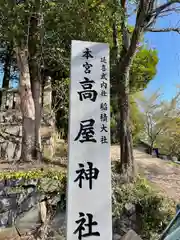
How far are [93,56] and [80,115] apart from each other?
0.77 m

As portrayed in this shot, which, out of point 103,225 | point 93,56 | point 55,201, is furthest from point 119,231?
point 93,56

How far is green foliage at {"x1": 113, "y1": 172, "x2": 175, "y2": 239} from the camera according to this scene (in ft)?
16.2

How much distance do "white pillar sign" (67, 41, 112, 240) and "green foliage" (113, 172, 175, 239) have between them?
8.53 ft

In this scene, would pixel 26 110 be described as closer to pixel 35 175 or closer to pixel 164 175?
pixel 35 175

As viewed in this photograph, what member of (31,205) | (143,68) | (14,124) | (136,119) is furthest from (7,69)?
(136,119)

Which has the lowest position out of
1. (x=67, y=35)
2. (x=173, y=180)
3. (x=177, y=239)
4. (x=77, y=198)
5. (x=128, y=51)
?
(x=173, y=180)

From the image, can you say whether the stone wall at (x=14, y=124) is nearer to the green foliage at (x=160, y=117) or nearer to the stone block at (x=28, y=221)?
the stone block at (x=28, y=221)

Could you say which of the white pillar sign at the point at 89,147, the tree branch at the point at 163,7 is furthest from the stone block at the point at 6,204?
the tree branch at the point at 163,7

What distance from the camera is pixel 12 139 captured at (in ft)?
26.1

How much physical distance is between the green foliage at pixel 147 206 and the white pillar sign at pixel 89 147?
2599 millimetres

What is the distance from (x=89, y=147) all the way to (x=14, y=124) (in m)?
6.31

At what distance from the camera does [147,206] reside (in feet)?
16.9

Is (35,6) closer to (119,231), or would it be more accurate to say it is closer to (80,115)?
(80,115)

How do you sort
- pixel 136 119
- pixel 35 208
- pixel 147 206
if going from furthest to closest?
pixel 136 119, pixel 147 206, pixel 35 208
